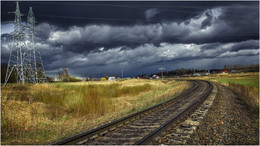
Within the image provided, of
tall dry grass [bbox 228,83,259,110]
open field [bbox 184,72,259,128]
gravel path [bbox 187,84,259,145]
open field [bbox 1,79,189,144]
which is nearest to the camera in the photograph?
gravel path [bbox 187,84,259,145]

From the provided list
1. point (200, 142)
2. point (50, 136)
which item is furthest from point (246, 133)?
point (50, 136)

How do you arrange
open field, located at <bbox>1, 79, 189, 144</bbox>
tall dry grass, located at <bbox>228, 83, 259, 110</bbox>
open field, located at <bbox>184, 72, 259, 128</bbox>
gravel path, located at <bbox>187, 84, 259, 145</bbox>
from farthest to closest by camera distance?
tall dry grass, located at <bbox>228, 83, 259, 110</bbox>
open field, located at <bbox>184, 72, 259, 128</bbox>
open field, located at <bbox>1, 79, 189, 144</bbox>
gravel path, located at <bbox>187, 84, 259, 145</bbox>

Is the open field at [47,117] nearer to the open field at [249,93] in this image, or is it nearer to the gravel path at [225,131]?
the gravel path at [225,131]

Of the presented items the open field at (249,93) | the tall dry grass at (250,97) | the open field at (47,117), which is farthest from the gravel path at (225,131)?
the open field at (47,117)

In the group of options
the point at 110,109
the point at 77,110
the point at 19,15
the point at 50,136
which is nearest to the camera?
the point at 50,136

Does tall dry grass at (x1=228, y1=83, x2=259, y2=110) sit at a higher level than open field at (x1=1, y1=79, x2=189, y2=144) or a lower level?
lower

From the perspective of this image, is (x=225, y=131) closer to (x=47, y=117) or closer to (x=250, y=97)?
(x=47, y=117)

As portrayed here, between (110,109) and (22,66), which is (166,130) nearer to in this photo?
(110,109)

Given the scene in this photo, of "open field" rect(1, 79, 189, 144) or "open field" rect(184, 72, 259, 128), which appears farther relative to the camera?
"open field" rect(184, 72, 259, 128)

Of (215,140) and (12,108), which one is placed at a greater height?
(12,108)

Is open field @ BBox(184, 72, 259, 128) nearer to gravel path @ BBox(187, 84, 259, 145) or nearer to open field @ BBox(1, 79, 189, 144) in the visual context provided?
gravel path @ BBox(187, 84, 259, 145)

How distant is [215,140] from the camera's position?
17.6 ft

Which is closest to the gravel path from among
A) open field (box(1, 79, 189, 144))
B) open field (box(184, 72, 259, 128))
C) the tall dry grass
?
open field (box(184, 72, 259, 128))

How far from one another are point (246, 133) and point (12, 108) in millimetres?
11152
